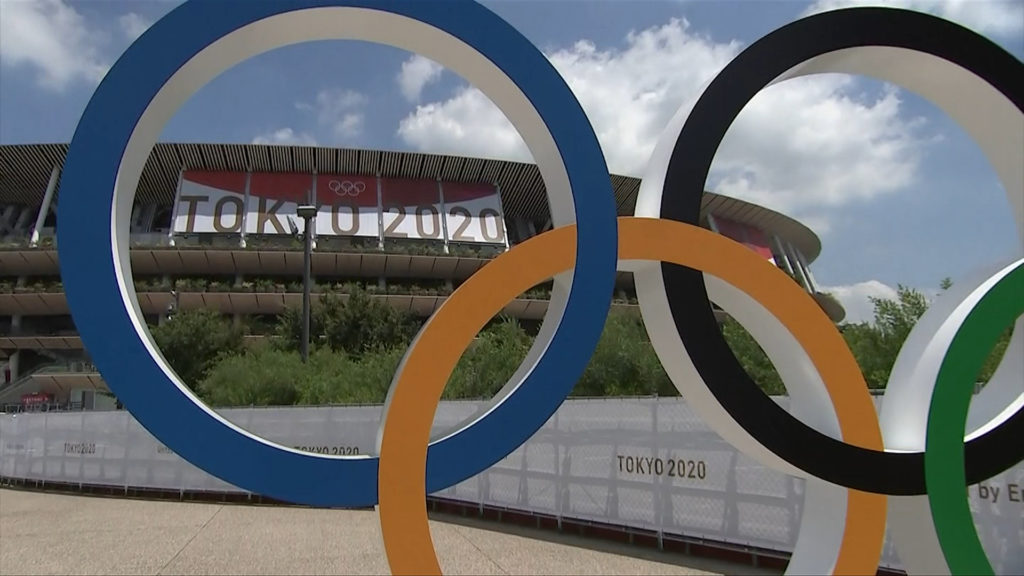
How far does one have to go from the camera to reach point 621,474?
1059 centimetres

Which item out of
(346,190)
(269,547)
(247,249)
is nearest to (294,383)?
(269,547)

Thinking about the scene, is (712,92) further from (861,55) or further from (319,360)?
(319,360)

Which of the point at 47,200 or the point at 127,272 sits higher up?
the point at 47,200

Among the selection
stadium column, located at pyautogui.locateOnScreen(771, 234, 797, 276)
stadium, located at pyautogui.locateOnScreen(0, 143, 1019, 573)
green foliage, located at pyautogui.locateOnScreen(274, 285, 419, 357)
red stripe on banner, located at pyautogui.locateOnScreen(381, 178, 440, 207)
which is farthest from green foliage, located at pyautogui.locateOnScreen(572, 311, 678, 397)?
stadium column, located at pyautogui.locateOnScreen(771, 234, 797, 276)

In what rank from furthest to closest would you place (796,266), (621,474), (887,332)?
1. (796,266)
2. (887,332)
3. (621,474)

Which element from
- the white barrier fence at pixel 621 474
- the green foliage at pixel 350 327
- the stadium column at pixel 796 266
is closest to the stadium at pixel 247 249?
the green foliage at pixel 350 327

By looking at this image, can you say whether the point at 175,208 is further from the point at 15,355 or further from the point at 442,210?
the point at 442,210

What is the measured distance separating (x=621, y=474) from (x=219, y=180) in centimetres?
3718

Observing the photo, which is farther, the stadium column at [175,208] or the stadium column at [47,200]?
the stadium column at [47,200]

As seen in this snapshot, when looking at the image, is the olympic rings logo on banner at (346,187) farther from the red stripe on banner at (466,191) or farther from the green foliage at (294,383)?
the green foliage at (294,383)

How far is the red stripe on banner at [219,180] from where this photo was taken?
1650 inches

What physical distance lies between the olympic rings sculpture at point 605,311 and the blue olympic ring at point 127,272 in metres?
0.01

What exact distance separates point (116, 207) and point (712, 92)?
3976 mm

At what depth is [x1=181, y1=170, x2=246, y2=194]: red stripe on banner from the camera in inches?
1650
